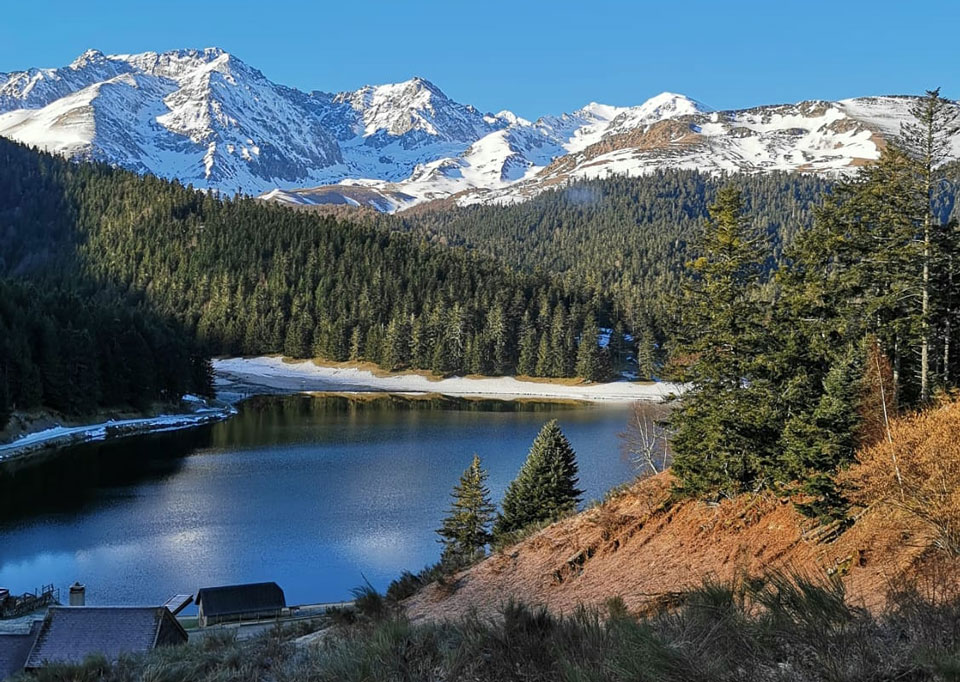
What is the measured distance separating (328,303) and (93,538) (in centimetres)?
9635

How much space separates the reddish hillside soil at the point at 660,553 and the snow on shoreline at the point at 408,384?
71080 millimetres

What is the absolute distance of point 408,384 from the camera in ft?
331

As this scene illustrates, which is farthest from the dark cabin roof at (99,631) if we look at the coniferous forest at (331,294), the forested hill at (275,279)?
the forested hill at (275,279)

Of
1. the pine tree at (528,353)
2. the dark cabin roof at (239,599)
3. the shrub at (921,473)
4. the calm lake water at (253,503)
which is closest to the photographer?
the shrub at (921,473)

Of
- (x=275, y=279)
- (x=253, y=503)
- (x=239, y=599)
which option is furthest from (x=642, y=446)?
(x=275, y=279)

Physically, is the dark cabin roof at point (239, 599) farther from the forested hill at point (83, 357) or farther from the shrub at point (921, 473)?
the forested hill at point (83, 357)

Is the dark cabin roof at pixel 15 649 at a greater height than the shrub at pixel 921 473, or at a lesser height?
lesser

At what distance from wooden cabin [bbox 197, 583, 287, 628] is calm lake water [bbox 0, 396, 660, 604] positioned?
7.63 ft

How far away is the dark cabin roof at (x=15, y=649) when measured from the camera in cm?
1342

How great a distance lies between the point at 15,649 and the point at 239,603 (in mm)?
8719

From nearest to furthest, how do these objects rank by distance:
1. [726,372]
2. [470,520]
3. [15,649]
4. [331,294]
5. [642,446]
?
1. [15,649]
2. [726,372]
3. [470,520]
4. [642,446]
5. [331,294]

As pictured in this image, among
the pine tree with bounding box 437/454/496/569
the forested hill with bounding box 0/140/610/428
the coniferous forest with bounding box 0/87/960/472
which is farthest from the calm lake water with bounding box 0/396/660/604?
the forested hill with bounding box 0/140/610/428

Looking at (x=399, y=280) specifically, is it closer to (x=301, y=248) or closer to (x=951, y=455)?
(x=301, y=248)

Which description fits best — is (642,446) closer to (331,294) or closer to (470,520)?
(470,520)
